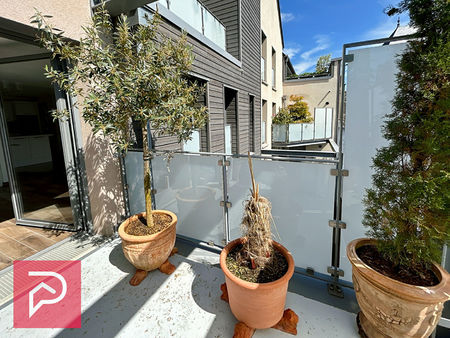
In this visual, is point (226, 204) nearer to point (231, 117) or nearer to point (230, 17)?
Result: point (231, 117)

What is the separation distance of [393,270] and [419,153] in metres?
0.77

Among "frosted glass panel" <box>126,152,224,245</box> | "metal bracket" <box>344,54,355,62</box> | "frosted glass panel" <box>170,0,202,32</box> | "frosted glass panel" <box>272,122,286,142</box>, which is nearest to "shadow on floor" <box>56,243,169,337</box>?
"frosted glass panel" <box>126,152,224,245</box>

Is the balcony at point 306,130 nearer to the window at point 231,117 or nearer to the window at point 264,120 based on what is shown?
the window at point 264,120

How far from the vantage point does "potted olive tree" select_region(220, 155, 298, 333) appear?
1.47 meters

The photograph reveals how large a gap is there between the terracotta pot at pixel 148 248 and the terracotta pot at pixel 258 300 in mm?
810

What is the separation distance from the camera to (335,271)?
1.97m

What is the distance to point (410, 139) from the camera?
134 centimetres

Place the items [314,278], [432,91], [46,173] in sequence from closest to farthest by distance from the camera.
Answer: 1. [432,91]
2. [314,278]
3. [46,173]

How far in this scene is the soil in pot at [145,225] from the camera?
2.17 metres

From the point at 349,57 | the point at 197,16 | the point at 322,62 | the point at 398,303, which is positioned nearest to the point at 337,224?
the point at 398,303

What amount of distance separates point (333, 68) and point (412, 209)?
17748mm

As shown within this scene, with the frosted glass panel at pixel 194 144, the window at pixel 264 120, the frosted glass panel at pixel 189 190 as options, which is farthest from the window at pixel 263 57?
the frosted glass panel at pixel 189 190

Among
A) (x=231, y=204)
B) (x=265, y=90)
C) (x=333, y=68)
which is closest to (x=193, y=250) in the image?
(x=231, y=204)

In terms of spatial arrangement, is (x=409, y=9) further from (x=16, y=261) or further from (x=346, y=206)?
(x=16, y=261)
